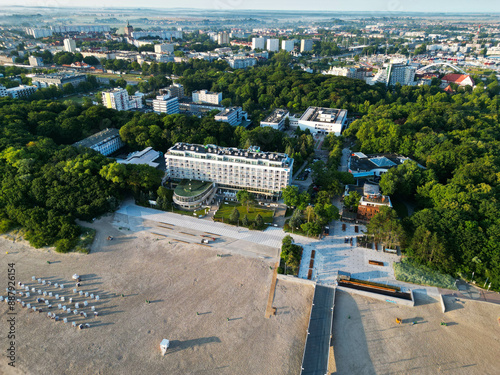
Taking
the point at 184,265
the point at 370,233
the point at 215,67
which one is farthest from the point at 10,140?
the point at 215,67

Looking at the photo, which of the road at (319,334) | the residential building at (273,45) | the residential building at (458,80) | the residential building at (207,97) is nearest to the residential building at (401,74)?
the residential building at (458,80)

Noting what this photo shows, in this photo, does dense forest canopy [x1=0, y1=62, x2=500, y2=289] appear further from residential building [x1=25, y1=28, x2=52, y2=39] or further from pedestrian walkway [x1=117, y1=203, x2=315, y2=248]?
residential building [x1=25, y1=28, x2=52, y2=39]

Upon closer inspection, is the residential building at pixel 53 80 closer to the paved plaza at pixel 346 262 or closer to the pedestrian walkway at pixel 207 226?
the pedestrian walkway at pixel 207 226

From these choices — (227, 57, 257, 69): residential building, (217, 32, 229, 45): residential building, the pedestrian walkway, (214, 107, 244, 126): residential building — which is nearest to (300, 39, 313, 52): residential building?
(217, 32, 229, 45): residential building

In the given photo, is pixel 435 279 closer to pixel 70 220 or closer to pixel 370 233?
pixel 370 233

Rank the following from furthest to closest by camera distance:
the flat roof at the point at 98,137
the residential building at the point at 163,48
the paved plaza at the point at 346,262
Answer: the residential building at the point at 163,48
the flat roof at the point at 98,137
the paved plaza at the point at 346,262

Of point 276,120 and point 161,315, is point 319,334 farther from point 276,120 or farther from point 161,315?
point 276,120

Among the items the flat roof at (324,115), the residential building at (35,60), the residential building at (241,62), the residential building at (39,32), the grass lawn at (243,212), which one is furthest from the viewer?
the residential building at (39,32)
